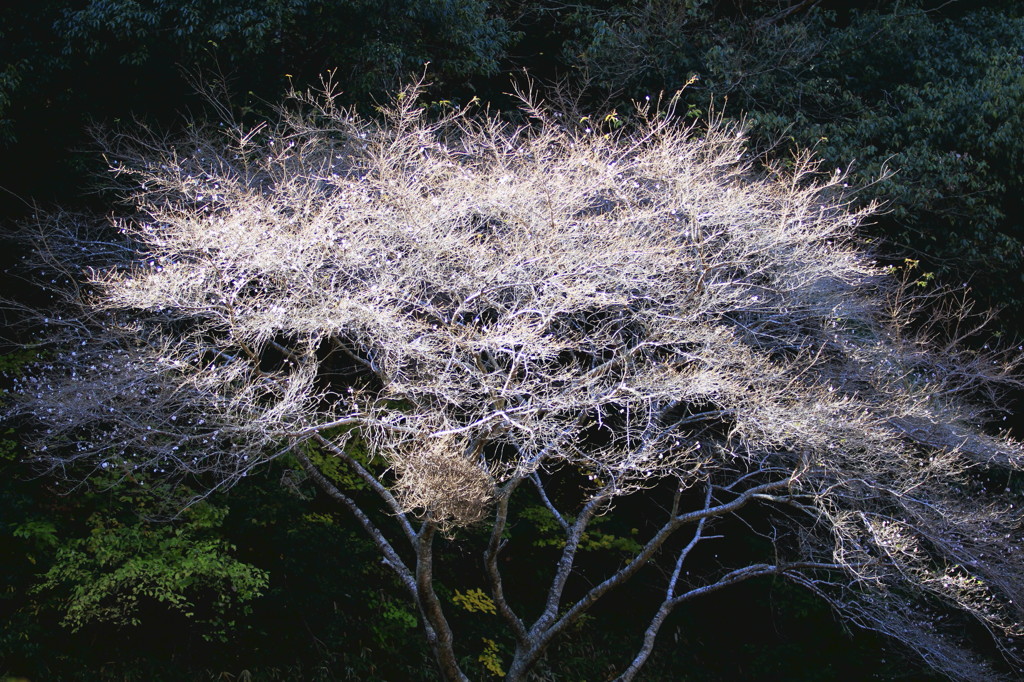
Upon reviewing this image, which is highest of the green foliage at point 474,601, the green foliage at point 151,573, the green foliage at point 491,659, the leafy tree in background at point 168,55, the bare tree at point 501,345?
the leafy tree in background at point 168,55

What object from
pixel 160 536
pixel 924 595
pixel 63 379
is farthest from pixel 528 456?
pixel 924 595

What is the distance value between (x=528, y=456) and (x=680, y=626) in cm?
555

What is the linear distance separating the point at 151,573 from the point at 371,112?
195 inches

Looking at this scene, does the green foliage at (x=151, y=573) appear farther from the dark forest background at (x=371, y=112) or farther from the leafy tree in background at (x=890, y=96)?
the leafy tree in background at (x=890, y=96)

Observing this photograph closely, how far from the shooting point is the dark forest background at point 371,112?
20.8 ft

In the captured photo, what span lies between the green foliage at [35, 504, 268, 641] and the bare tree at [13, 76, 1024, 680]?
50 centimetres

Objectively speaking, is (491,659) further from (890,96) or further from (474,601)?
(890,96)

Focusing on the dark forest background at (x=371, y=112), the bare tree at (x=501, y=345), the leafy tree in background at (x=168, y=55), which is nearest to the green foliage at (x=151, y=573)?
the dark forest background at (x=371, y=112)

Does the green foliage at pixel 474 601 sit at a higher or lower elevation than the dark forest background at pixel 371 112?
lower

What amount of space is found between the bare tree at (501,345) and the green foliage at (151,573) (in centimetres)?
50

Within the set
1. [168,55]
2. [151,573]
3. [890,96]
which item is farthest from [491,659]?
[890,96]

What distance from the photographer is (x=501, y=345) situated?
569 cm

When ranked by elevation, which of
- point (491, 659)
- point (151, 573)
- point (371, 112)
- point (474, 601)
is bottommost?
point (491, 659)

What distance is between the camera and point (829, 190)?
339 inches
